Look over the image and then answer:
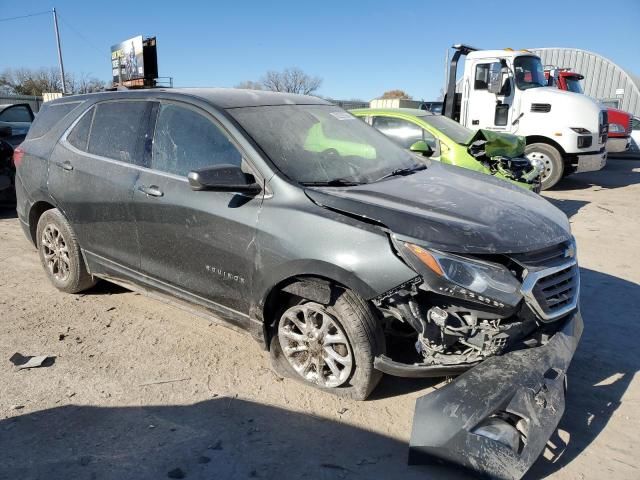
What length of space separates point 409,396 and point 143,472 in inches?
61.1

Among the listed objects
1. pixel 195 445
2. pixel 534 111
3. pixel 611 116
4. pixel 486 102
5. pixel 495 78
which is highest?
pixel 495 78

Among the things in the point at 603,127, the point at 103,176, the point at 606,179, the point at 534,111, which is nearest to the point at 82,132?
the point at 103,176

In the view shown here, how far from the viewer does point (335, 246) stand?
8.55 ft

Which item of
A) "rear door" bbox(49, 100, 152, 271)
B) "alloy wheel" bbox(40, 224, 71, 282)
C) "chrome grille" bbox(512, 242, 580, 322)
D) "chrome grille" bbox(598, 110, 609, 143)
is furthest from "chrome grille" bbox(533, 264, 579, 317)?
"chrome grille" bbox(598, 110, 609, 143)

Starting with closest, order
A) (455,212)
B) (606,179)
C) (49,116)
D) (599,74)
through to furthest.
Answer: (455,212) → (49,116) → (606,179) → (599,74)

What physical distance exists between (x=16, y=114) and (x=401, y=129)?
835 centimetres

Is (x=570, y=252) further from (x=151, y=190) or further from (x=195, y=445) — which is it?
(x=151, y=190)

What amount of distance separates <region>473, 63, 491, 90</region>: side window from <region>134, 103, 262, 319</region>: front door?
886 cm

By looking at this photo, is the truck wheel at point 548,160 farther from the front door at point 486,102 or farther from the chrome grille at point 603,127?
the chrome grille at point 603,127

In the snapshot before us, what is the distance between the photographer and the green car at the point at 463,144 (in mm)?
7035

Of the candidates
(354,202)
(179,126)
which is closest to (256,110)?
(179,126)

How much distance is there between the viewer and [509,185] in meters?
3.56

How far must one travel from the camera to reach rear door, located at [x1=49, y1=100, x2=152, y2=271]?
11.9ft

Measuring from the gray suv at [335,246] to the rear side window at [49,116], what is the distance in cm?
42
